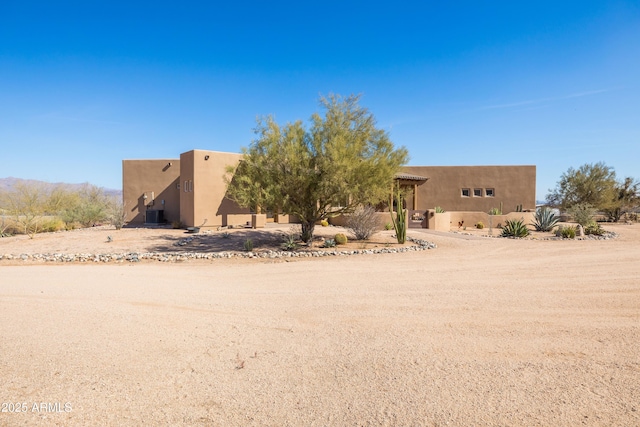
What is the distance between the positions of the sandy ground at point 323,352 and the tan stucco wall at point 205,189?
43.7 ft

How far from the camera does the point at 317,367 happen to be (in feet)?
12.4

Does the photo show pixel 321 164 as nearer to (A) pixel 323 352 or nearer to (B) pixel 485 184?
(A) pixel 323 352

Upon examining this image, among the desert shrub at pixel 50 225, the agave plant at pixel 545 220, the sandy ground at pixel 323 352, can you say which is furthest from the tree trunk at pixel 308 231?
the desert shrub at pixel 50 225

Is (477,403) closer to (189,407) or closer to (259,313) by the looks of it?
(189,407)

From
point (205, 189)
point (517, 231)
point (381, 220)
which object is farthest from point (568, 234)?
point (205, 189)

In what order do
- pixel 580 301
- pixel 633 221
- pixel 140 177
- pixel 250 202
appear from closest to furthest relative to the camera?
pixel 580 301
pixel 250 202
pixel 140 177
pixel 633 221

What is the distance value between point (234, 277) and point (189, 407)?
581 cm

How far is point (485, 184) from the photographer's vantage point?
1111 inches

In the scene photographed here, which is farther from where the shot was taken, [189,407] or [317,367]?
[317,367]

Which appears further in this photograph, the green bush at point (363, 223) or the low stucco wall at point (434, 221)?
the low stucco wall at point (434, 221)

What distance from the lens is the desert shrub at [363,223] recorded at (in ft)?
51.9

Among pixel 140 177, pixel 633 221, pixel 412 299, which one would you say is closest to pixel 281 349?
pixel 412 299

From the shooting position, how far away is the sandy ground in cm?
299

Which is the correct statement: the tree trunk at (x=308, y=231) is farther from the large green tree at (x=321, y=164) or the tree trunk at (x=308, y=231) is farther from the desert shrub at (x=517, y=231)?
the desert shrub at (x=517, y=231)
